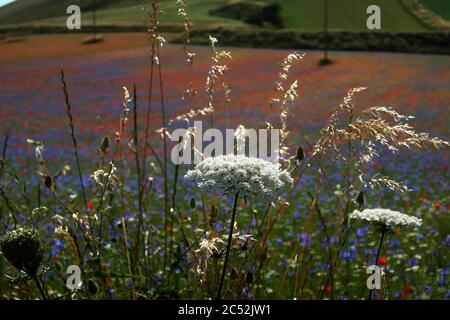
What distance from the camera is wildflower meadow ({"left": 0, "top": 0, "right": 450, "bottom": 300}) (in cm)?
234

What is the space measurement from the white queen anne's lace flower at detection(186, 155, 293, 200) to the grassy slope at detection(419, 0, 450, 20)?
2675 cm

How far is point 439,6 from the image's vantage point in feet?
93.1

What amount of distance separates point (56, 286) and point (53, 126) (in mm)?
9161

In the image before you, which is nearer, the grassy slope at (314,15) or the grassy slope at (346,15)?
the grassy slope at (346,15)

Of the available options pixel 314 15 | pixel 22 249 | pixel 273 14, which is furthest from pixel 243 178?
pixel 273 14

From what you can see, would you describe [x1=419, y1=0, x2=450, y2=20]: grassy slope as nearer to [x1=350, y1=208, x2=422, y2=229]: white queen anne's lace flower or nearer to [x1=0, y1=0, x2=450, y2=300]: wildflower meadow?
[x1=0, y1=0, x2=450, y2=300]: wildflower meadow

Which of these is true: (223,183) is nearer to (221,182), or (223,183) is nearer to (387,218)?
(221,182)

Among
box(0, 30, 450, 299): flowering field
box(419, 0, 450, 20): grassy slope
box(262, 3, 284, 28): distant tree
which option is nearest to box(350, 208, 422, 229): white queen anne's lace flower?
box(0, 30, 450, 299): flowering field

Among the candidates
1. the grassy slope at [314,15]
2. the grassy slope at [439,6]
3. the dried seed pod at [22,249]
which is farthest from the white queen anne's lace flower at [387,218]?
the grassy slope at [439,6]

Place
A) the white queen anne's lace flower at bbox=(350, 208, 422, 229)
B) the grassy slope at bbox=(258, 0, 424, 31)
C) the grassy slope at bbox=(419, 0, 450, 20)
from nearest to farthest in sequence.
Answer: the white queen anne's lace flower at bbox=(350, 208, 422, 229), the grassy slope at bbox=(419, 0, 450, 20), the grassy slope at bbox=(258, 0, 424, 31)

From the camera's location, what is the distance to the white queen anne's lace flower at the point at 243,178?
1988 millimetres

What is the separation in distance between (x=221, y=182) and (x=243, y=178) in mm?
67

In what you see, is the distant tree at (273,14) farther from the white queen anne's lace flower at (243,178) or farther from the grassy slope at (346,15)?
the white queen anne's lace flower at (243,178)
